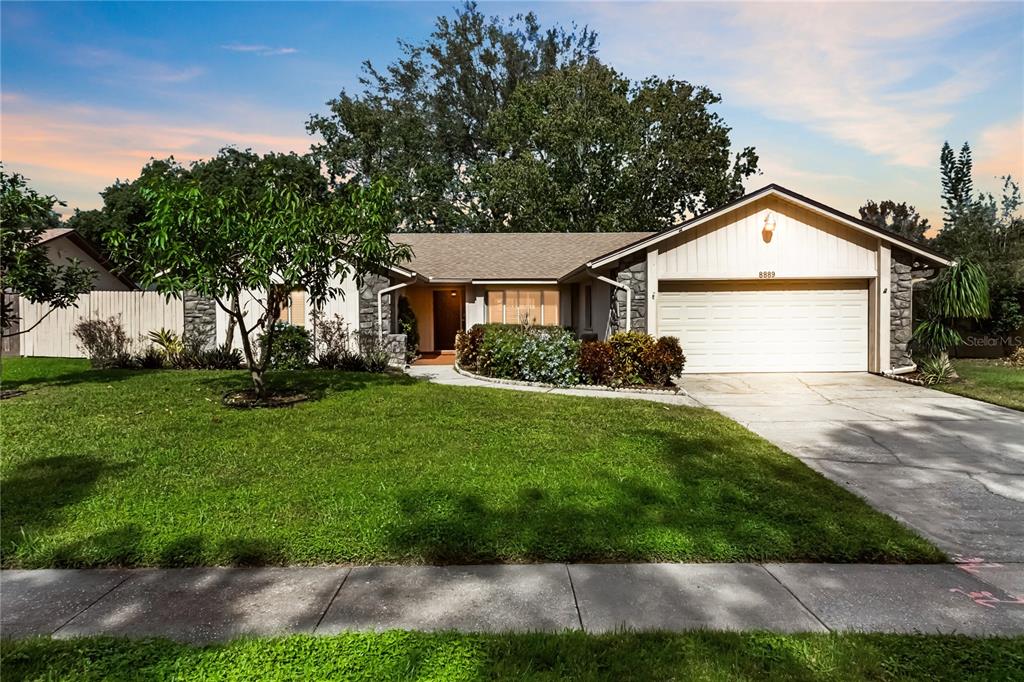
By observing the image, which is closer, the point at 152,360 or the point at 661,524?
the point at 661,524

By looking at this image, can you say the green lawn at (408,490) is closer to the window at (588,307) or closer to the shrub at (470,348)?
the shrub at (470,348)

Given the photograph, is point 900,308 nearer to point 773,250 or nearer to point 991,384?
point 991,384

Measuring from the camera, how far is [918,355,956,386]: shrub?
12828 mm

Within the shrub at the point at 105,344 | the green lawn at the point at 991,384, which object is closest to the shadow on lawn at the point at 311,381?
the shrub at the point at 105,344

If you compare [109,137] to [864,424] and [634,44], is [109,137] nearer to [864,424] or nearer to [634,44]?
[634,44]

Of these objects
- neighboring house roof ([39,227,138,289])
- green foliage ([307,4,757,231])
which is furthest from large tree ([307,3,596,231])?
neighboring house roof ([39,227,138,289])

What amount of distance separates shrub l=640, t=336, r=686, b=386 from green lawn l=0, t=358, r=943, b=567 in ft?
10.6

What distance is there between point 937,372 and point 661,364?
631 cm

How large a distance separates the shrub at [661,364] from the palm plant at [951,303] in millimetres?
6138

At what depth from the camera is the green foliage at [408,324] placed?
727 inches

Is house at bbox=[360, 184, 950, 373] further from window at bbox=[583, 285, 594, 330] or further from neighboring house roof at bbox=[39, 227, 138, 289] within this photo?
neighboring house roof at bbox=[39, 227, 138, 289]

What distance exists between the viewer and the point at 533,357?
510 inches

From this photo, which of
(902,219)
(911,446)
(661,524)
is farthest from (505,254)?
(902,219)

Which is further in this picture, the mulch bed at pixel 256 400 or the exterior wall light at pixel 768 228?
the exterior wall light at pixel 768 228
